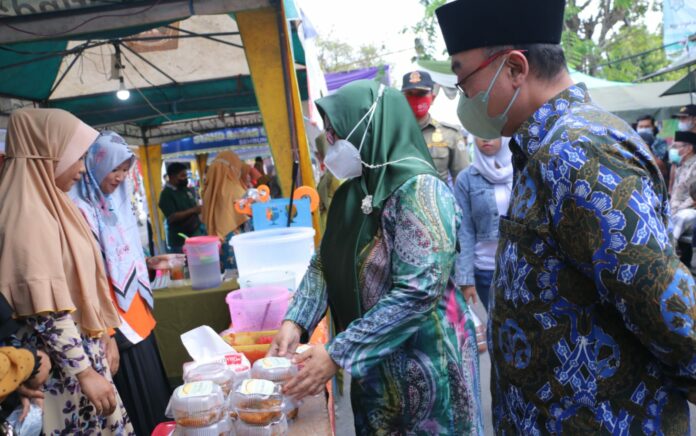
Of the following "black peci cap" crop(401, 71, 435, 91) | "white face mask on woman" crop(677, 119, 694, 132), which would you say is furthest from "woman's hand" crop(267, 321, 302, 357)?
"white face mask on woman" crop(677, 119, 694, 132)

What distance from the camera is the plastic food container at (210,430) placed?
140 centimetres

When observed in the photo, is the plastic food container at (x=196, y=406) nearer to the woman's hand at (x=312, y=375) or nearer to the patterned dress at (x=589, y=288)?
the woman's hand at (x=312, y=375)

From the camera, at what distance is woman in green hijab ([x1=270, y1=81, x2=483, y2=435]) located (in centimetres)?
143

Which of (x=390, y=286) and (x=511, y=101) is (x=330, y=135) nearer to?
(x=390, y=286)

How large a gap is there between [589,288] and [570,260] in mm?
80

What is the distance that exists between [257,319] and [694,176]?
5667mm

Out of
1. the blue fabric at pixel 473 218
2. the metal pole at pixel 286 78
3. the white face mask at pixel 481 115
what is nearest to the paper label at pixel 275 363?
the white face mask at pixel 481 115

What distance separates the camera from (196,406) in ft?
4.54

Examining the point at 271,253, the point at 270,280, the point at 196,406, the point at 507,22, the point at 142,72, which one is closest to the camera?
the point at 507,22

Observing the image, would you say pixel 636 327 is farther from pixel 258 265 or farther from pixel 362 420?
pixel 258 265

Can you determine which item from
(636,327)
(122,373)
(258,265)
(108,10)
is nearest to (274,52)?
(108,10)

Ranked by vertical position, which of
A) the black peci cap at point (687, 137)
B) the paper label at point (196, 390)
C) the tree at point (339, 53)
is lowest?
the paper label at point (196, 390)

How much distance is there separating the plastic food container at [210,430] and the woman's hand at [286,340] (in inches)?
11.7

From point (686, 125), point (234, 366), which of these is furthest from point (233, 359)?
point (686, 125)
